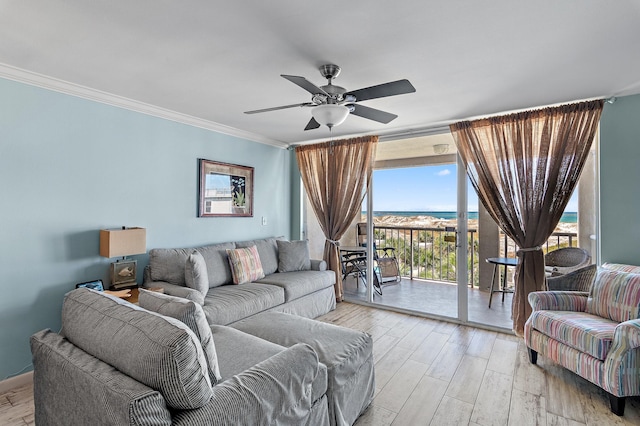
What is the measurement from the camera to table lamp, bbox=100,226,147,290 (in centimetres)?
279

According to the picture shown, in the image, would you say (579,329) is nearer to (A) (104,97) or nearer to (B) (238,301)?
(B) (238,301)

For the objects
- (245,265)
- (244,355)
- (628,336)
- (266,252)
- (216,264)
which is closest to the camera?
(244,355)

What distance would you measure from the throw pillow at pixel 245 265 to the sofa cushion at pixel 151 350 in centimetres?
222

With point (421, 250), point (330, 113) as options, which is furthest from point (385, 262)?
point (330, 113)

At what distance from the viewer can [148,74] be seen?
257 centimetres

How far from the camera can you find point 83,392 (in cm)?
121

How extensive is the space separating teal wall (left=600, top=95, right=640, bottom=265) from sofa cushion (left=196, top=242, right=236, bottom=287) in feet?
12.5

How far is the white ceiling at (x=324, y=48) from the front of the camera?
1.74 metres

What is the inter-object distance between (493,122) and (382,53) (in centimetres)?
194

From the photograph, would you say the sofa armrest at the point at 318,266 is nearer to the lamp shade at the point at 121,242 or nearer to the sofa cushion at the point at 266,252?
the sofa cushion at the point at 266,252

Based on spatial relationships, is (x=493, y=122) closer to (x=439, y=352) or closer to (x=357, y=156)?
(x=357, y=156)

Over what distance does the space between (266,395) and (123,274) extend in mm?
2270

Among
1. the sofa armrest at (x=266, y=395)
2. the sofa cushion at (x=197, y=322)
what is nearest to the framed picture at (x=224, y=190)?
the sofa cushion at (x=197, y=322)

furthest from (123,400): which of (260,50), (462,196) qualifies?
(462,196)
